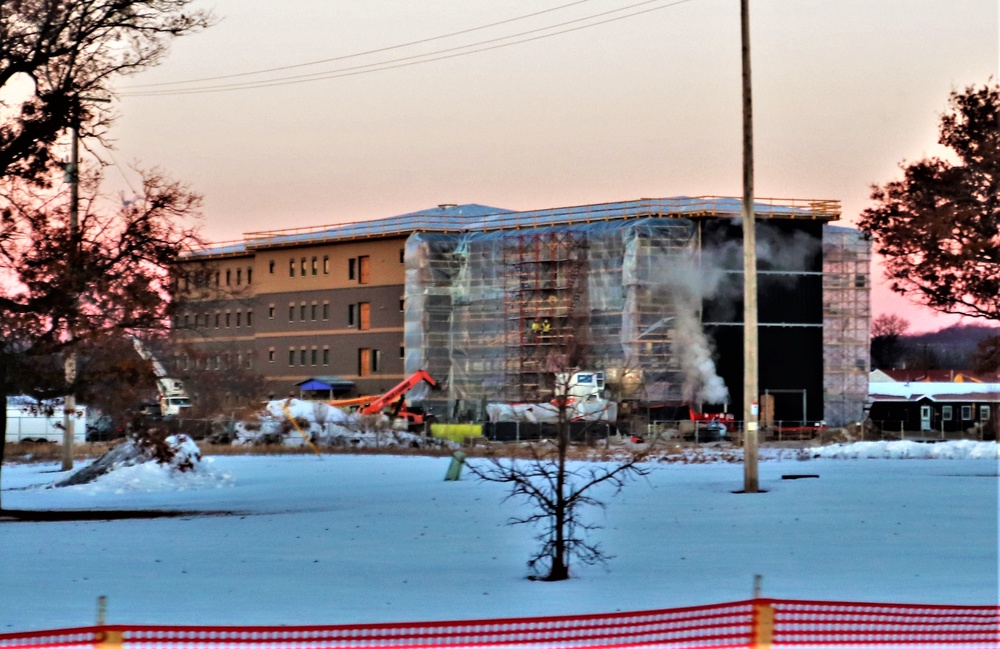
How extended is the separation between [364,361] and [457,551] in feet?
279

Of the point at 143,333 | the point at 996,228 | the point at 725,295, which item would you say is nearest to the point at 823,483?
the point at 996,228

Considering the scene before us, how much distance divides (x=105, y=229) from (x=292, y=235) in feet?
272

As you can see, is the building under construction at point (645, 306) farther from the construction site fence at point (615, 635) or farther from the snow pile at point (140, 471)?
the construction site fence at point (615, 635)

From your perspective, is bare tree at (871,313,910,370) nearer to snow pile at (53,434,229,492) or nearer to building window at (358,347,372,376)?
building window at (358,347,372,376)

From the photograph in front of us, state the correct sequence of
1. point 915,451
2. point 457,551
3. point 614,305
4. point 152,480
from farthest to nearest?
point 614,305 → point 915,451 → point 152,480 → point 457,551

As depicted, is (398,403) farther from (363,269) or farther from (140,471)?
(140,471)

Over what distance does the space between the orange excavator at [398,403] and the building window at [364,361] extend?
542 inches

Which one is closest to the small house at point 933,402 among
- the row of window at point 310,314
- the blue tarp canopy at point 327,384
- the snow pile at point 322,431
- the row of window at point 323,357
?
the row of window at point 323,357

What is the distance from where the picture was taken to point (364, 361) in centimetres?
10669

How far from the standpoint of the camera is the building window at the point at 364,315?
10631cm

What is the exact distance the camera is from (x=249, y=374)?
A: 348 ft

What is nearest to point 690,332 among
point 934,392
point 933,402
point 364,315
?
point 364,315

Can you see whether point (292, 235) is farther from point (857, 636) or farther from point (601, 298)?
point (857, 636)

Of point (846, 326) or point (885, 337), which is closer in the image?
point (846, 326)
